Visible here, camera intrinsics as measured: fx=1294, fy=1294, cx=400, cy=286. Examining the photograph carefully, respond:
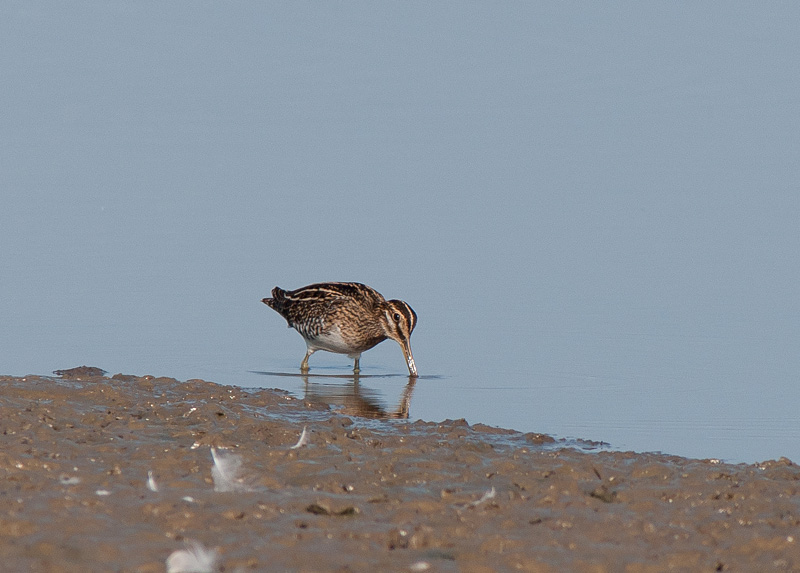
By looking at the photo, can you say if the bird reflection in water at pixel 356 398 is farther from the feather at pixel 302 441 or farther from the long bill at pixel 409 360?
the feather at pixel 302 441

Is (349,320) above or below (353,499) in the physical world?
A: above

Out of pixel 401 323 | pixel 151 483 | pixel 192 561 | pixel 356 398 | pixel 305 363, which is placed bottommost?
pixel 192 561

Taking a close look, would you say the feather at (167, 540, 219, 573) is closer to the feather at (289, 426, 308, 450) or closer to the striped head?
the feather at (289, 426, 308, 450)

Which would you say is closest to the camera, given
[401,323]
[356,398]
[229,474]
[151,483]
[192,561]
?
[192,561]

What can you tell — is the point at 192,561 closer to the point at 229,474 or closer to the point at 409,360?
the point at 229,474

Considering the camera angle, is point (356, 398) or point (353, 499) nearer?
point (353, 499)

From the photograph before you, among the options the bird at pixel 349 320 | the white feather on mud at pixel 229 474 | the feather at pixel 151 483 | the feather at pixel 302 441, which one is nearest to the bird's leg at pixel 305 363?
the bird at pixel 349 320

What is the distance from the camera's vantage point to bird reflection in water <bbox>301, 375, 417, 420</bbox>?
11.6 meters

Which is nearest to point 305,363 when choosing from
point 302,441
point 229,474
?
point 302,441

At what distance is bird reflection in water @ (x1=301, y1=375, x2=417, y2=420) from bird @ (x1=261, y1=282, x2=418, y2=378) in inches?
23.6

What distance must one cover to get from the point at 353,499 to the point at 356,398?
18.7 feet

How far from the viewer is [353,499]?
22.6ft

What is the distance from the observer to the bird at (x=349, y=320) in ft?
47.3

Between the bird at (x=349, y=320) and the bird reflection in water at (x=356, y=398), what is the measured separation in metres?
0.60
